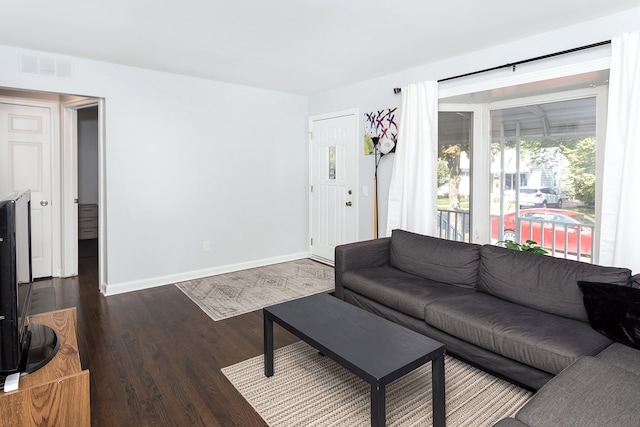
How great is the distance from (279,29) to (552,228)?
3536 millimetres

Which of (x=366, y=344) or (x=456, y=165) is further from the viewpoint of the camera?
(x=456, y=165)

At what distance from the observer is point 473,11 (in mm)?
2537

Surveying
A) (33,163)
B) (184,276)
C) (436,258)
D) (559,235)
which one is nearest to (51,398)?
(436,258)

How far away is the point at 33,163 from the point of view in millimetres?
4227

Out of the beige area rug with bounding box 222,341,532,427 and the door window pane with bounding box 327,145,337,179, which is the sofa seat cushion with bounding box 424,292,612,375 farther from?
the door window pane with bounding box 327,145,337,179

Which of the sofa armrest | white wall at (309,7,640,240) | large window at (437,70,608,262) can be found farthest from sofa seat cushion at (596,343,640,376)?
white wall at (309,7,640,240)

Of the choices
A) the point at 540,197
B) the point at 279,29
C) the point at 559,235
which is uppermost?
the point at 279,29

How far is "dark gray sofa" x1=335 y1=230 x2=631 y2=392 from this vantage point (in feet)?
6.43

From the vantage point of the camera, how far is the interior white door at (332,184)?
4727mm

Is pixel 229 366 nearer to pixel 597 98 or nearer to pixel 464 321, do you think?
pixel 464 321

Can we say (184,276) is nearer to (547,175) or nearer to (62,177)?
(62,177)

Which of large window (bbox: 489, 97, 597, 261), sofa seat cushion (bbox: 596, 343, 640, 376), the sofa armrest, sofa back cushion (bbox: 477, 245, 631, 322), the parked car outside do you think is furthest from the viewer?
the parked car outside

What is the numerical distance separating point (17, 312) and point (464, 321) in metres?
2.23

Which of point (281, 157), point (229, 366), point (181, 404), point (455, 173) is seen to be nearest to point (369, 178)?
point (455, 173)
